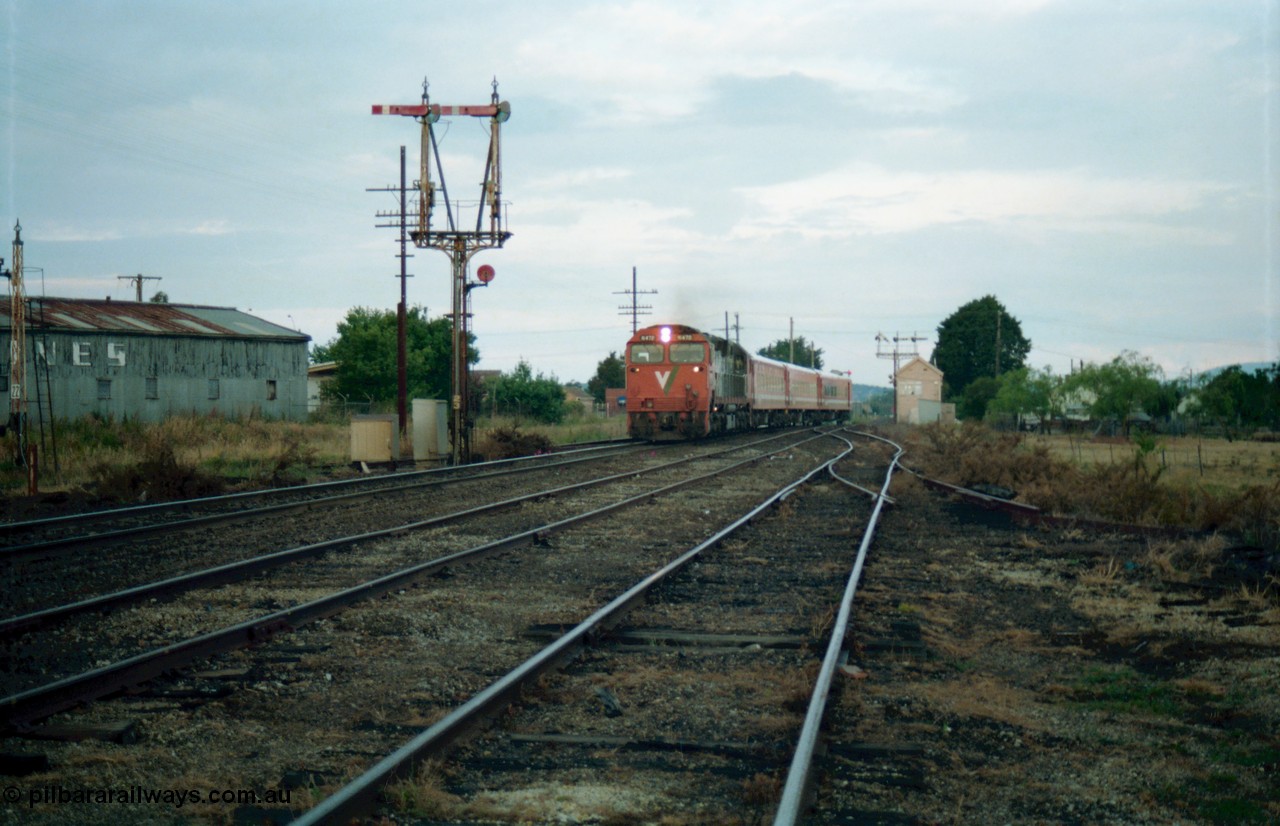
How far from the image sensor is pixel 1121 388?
55.0 m

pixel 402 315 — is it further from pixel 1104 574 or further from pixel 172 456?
pixel 1104 574

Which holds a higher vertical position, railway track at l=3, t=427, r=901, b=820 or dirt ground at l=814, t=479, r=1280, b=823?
railway track at l=3, t=427, r=901, b=820

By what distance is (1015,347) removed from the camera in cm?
9756

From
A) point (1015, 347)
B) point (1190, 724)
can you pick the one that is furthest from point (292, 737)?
point (1015, 347)

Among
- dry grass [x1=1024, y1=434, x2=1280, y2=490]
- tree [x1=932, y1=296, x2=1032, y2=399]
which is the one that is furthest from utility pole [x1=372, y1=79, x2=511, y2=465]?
tree [x1=932, y1=296, x2=1032, y2=399]

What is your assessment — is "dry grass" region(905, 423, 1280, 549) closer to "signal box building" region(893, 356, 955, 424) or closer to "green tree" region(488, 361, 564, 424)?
"green tree" region(488, 361, 564, 424)

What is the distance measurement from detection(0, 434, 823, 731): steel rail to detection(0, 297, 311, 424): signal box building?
119 ft

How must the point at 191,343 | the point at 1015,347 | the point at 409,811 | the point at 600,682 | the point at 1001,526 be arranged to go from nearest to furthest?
the point at 409,811, the point at 600,682, the point at 1001,526, the point at 191,343, the point at 1015,347

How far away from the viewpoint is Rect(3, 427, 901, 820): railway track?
4.48 metres

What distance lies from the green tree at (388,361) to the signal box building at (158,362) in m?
11.5

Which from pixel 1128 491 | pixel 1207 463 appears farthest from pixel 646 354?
pixel 1128 491

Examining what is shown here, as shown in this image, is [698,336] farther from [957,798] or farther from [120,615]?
[957,798]

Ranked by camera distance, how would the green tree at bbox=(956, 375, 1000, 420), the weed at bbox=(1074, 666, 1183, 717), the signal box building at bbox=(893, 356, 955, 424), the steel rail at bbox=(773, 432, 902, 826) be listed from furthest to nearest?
the signal box building at bbox=(893, 356, 955, 424)
the green tree at bbox=(956, 375, 1000, 420)
the weed at bbox=(1074, 666, 1183, 717)
the steel rail at bbox=(773, 432, 902, 826)

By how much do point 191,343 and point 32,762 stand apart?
44.9 m
